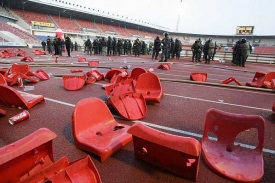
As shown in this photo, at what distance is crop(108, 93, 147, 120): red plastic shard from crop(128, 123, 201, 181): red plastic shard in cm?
121

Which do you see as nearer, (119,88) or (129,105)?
(129,105)

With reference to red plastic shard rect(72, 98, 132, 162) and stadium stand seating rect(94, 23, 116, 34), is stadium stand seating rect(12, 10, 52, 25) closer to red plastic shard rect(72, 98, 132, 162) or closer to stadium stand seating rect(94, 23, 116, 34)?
stadium stand seating rect(94, 23, 116, 34)

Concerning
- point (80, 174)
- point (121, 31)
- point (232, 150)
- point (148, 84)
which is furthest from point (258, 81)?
point (121, 31)

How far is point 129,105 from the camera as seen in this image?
3.58 meters

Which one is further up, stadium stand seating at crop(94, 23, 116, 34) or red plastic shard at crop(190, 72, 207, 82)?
stadium stand seating at crop(94, 23, 116, 34)

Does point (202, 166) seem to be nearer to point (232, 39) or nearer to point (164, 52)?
point (164, 52)

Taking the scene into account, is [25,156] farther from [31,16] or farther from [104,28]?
[104,28]

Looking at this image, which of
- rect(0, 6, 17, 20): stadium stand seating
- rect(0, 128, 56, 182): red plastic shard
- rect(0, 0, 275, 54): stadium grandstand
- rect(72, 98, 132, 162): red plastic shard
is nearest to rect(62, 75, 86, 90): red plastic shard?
rect(72, 98, 132, 162): red plastic shard

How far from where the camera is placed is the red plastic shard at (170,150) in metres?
1.78

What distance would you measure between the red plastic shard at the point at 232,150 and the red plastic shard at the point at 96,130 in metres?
1.11

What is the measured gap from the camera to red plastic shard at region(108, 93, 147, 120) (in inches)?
136

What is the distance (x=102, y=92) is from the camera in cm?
550

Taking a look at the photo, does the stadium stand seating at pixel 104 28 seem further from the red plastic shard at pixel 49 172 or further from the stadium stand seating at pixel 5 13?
the red plastic shard at pixel 49 172

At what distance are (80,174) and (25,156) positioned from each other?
1.65 feet
